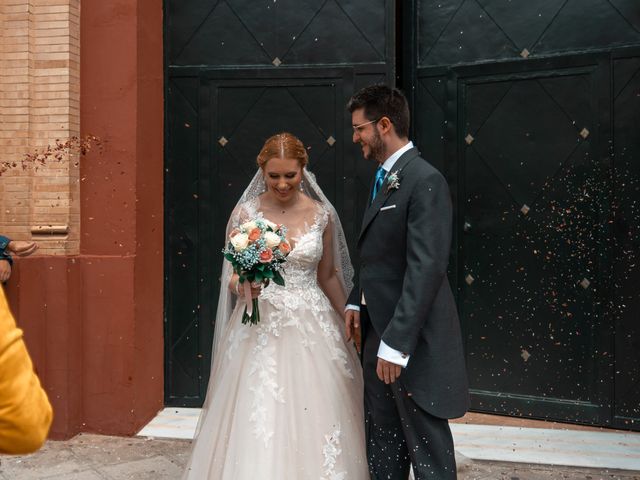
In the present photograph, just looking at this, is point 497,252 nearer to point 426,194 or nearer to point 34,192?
point 426,194

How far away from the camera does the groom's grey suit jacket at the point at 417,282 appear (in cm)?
315

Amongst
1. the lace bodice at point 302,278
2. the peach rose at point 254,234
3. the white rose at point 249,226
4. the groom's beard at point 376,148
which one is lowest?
the lace bodice at point 302,278

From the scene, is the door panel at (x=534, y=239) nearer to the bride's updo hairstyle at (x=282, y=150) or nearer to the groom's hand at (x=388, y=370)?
the bride's updo hairstyle at (x=282, y=150)

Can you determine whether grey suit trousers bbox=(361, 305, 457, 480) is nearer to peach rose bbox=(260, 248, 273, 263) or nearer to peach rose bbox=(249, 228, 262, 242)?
peach rose bbox=(260, 248, 273, 263)

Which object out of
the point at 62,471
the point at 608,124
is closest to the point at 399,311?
the point at 62,471

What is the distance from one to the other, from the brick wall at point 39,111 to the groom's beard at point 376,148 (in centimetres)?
282

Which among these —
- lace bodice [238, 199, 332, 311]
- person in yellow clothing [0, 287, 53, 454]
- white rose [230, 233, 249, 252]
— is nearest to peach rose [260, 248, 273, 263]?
white rose [230, 233, 249, 252]

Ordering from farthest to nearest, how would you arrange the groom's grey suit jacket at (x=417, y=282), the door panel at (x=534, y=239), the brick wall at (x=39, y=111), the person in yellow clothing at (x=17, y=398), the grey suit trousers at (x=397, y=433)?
the door panel at (x=534, y=239) → the brick wall at (x=39, y=111) → the grey suit trousers at (x=397, y=433) → the groom's grey suit jacket at (x=417, y=282) → the person in yellow clothing at (x=17, y=398)

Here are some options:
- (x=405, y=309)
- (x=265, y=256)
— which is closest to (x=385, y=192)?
(x=405, y=309)

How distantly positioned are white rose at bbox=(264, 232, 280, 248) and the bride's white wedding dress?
37 cm

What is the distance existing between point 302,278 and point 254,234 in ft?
1.78

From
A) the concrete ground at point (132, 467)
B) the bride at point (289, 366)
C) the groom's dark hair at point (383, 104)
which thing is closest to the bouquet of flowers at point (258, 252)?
the bride at point (289, 366)

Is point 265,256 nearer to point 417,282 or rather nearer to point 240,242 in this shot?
point 240,242

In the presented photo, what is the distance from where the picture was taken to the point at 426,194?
10.6 feet
